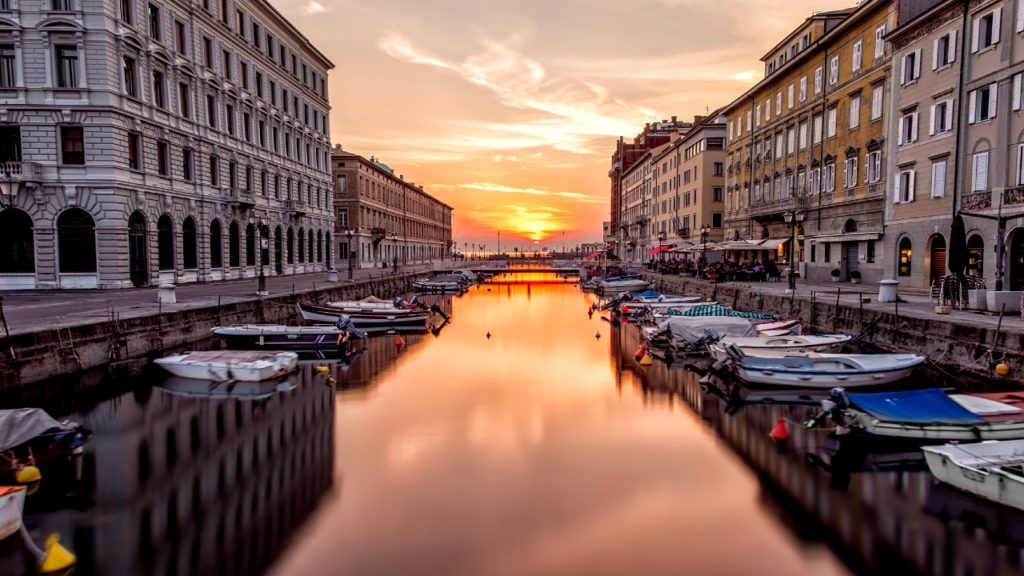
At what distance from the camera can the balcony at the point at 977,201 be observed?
25297 millimetres

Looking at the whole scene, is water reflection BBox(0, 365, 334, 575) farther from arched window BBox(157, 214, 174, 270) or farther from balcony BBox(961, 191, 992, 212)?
balcony BBox(961, 191, 992, 212)

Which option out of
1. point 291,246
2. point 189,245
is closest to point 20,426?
point 189,245

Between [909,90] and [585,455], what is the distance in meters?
29.4

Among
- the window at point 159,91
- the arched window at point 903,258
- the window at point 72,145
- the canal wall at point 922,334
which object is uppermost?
the window at point 159,91

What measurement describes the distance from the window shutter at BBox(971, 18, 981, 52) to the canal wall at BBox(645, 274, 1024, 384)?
12356mm

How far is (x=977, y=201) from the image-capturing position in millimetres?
25828

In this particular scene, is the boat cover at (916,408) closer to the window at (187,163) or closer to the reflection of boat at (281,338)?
the reflection of boat at (281,338)

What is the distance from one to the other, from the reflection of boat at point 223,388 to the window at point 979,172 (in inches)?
1155

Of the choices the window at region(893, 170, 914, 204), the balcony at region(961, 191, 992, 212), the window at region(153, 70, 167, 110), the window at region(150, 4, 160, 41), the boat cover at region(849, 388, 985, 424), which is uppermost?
the window at region(150, 4, 160, 41)

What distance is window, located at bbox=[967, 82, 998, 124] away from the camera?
2523 centimetres

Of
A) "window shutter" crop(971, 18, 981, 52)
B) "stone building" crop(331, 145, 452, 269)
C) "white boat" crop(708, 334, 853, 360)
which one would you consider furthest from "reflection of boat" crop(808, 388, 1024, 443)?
"stone building" crop(331, 145, 452, 269)

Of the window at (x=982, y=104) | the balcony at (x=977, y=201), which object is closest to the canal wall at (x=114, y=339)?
the balcony at (x=977, y=201)

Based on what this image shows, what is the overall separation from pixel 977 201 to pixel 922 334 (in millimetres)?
10815

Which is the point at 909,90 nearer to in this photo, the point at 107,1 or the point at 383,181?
the point at 107,1
